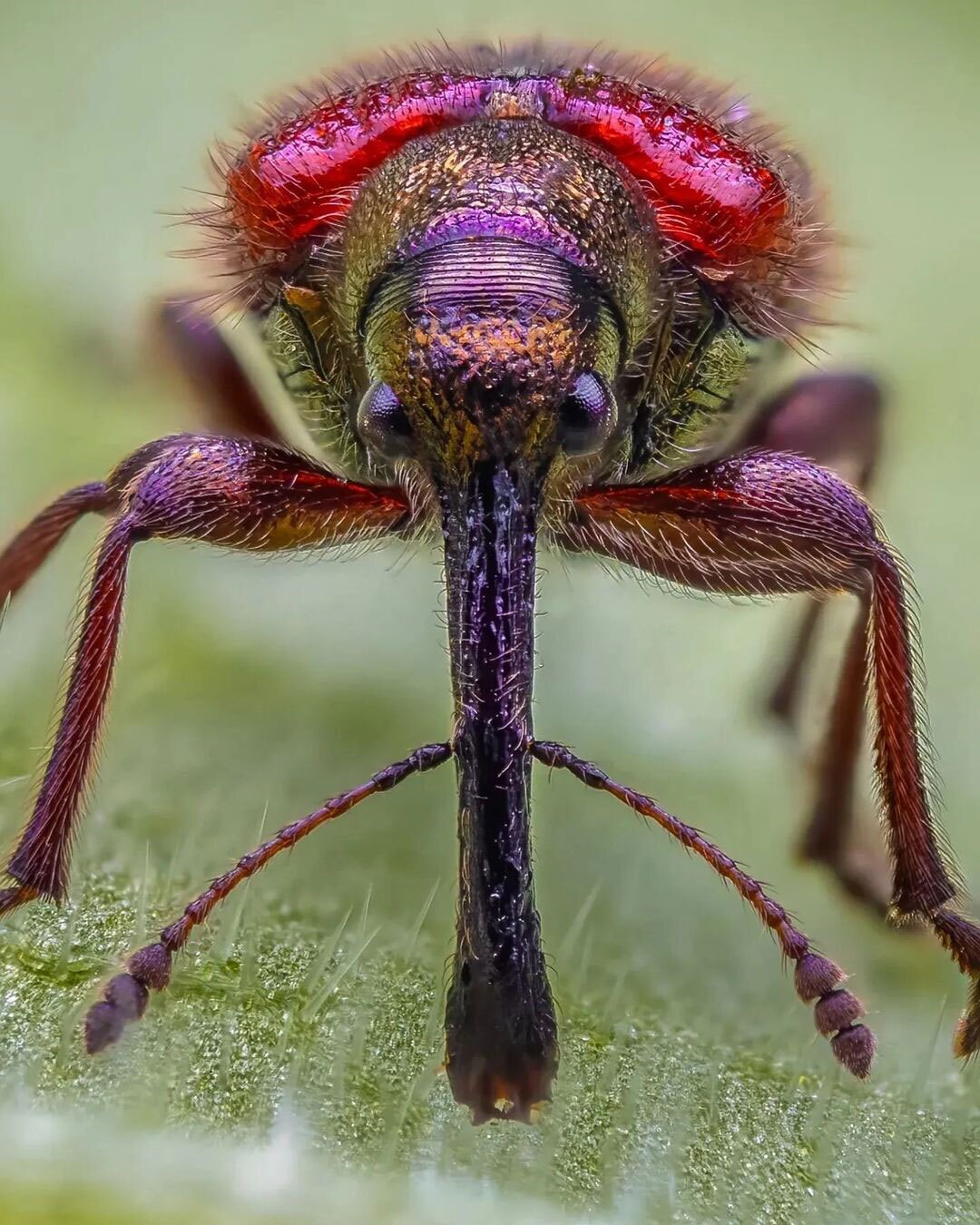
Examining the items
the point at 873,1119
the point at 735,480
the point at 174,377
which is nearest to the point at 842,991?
the point at 873,1119

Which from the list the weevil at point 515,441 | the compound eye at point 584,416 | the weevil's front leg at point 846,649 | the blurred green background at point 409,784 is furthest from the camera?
the weevil's front leg at point 846,649

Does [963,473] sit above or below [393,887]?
above

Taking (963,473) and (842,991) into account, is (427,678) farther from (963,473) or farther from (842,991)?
(963,473)

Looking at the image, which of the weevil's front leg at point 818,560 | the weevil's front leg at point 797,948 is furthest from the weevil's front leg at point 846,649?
the weevil's front leg at point 797,948

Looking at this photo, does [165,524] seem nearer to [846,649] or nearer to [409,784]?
[409,784]

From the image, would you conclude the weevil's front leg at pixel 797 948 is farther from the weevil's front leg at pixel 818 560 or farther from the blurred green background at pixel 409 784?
the weevil's front leg at pixel 818 560

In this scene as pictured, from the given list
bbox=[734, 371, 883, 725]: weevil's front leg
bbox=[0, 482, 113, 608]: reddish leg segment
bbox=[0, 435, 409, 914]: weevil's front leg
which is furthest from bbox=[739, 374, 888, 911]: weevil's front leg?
bbox=[0, 482, 113, 608]: reddish leg segment

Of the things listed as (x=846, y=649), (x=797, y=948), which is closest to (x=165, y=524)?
(x=797, y=948)
